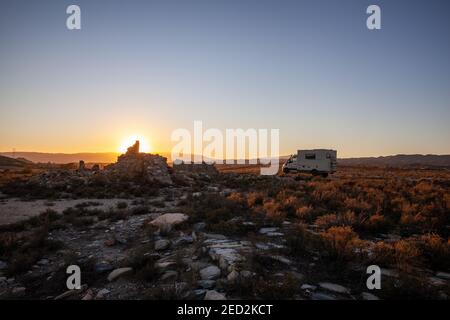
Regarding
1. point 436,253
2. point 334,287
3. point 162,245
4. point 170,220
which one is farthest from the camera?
point 170,220

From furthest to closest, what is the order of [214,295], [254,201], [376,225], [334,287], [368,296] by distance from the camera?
1. [254,201]
2. [376,225]
3. [334,287]
4. [368,296]
5. [214,295]

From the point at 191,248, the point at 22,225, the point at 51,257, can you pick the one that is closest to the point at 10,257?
A: the point at 51,257

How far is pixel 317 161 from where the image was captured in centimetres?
3148

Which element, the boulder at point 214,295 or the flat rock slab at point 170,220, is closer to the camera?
the boulder at point 214,295

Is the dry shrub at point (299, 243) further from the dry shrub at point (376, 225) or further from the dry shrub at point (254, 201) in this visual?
the dry shrub at point (254, 201)

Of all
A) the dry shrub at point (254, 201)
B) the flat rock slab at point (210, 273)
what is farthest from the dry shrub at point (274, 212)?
the flat rock slab at point (210, 273)

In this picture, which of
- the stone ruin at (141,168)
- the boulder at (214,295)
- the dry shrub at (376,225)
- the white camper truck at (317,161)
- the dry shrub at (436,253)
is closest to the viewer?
the boulder at (214,295)

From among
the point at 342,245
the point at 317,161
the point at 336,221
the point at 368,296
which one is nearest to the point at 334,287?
the point at 368,296

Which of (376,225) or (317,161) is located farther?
(317,161)

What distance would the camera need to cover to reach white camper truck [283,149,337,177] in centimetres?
3088

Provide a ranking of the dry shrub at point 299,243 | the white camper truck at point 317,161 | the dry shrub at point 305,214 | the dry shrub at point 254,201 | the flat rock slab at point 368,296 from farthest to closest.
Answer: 1. the white camper truck at point 317,161
2. the dry shrub at point 254,201
3. the dry shrub at point 305,214
4. the dry shrub at point 299,243
5. the flat rock slab at point 368,296

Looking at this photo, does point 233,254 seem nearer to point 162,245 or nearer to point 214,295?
point 214,295

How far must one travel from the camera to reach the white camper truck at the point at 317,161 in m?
30.9
